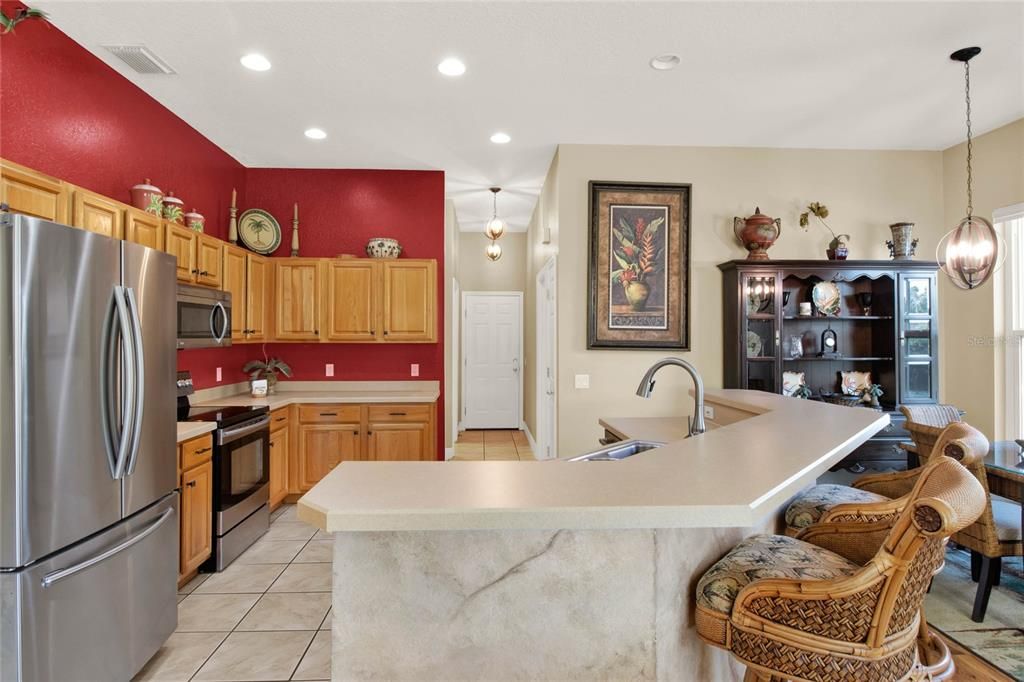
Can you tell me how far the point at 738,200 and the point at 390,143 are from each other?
2916 mm

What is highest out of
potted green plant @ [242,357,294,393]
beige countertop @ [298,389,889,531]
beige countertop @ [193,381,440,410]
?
potted green plant @ [242,357,294,393]

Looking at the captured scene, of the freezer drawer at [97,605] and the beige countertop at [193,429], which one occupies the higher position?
the beige countertop at [193,429]

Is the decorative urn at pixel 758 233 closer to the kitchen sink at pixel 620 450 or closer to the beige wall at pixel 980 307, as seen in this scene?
the beige wall at pixel 980 307

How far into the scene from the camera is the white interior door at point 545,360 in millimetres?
4996

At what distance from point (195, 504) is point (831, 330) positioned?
4.76m

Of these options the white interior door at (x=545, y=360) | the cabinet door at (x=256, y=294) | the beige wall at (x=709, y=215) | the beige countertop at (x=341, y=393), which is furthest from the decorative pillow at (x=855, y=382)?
the cabinet door at (x=256, y=294)

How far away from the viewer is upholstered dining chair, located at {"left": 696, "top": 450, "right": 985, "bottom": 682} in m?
1.13

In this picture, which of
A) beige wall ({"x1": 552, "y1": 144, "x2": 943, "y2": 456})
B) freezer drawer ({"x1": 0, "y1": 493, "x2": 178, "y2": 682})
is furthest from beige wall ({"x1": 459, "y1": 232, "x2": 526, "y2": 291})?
freezer drawer ({"x1": 0, "y1": 493, "x2": 178, "y2": 682})

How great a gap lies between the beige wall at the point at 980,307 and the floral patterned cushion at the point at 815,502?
10.2 feet

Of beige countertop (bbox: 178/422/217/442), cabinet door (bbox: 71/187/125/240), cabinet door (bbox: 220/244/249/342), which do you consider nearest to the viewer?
cabinet door (bbox: 71/187/125/240)

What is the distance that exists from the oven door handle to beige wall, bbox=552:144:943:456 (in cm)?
226

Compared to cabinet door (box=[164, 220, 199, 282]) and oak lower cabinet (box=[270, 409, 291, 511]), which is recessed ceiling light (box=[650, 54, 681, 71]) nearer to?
cabinet door (box=[164, 220, 199, 282])

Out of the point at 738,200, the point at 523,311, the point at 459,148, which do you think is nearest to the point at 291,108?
the point at 459,148

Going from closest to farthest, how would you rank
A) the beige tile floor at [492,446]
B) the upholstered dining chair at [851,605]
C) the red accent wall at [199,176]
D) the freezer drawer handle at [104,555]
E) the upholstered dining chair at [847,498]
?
the upholstered dining chair at [851,605] → the upholstered dining chair at [847,498] → the freezer drawer handle at [104,555] → the red accent wall at [199,176] → the beige tile floor at [492,446]
